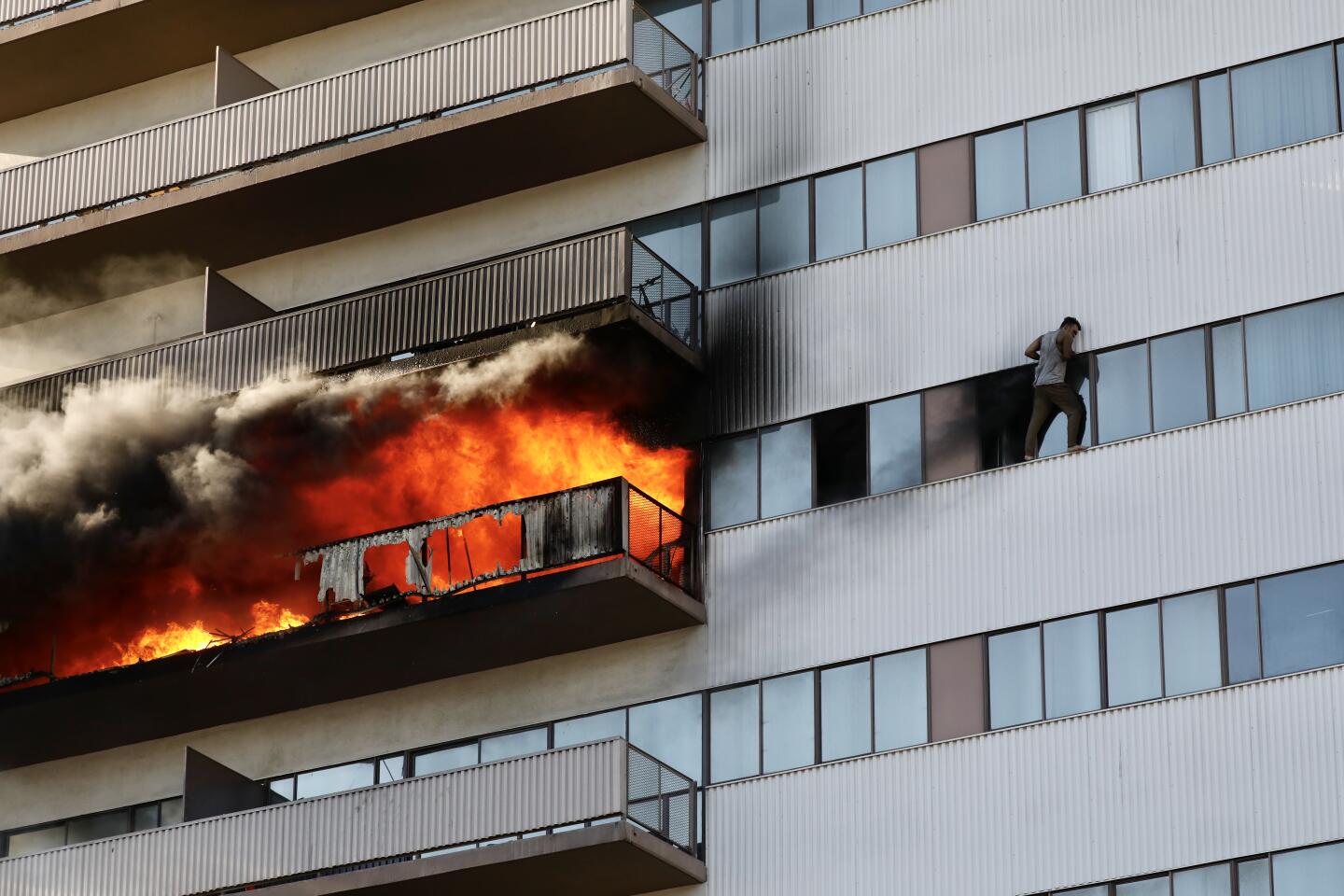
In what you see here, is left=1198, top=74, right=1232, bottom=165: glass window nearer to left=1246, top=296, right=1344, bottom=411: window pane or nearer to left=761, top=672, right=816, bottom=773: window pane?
left=1246, top=296, right=1344, bottom=411: window pane

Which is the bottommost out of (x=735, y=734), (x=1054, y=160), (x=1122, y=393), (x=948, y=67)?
(x=735, y=734)

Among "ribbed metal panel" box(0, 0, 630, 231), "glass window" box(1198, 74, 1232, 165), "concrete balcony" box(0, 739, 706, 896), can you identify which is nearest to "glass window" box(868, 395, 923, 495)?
"concrete balcony" box(0, 739, 706, 896)

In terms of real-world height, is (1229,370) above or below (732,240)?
below

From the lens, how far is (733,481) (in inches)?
1420

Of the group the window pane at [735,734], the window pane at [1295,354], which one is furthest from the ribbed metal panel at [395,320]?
the window pane at [1295,354]

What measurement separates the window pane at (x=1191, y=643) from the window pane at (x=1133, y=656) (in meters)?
0.16

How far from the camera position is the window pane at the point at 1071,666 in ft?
106

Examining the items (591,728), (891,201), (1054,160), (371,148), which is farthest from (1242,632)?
(371,148)

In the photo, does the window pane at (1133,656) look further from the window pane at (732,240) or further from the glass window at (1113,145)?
the window pane at (732,240)

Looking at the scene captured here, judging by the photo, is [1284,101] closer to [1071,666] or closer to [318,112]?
[1071,666]

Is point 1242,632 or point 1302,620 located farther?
point 1242,632

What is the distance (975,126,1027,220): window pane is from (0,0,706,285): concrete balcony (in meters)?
4.77

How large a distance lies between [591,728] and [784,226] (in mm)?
8233

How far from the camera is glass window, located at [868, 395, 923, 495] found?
34719 mm
